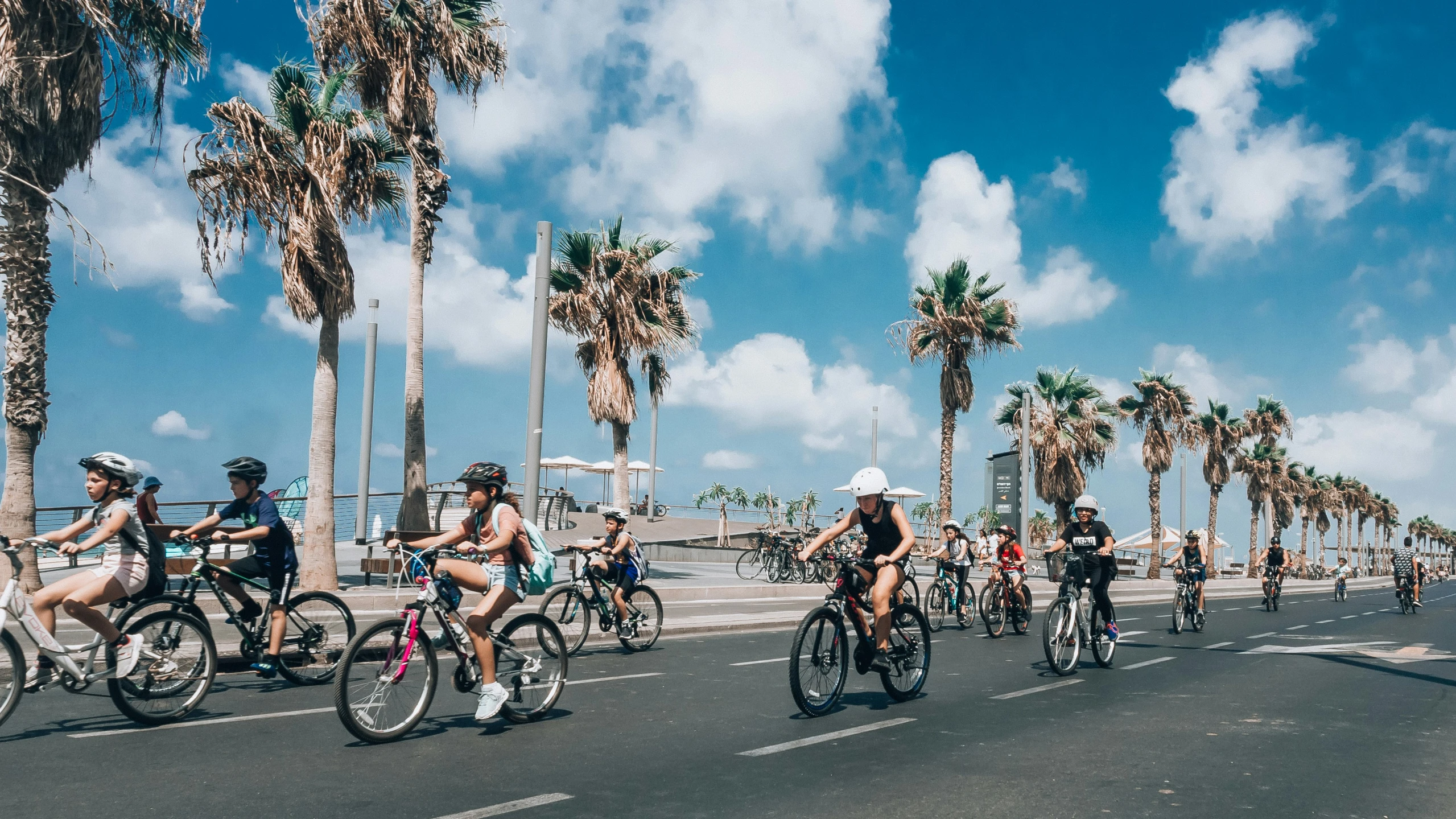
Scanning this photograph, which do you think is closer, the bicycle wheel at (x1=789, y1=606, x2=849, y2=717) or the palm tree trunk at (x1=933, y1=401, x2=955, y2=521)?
the bicycle wheel at (x1=789, y1=606, x2=849, y2=717)

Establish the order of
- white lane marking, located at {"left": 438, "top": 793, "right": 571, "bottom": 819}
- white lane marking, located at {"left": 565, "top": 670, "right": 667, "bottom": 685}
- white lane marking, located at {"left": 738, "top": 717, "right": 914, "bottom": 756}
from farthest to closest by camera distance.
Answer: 1. white lane marking, located at {"left": 565, "top": 670, "right": 667, "bottom": 685}
2. white lane marking, located at {"left": 738, "top": 717, "right": 914, "bottom": 756}
3. white lane marking, located at {"left": 438, "top": 793, "right": 571, "bottom": 819}

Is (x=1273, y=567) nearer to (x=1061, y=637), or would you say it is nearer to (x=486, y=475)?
(x=1061, y=637)

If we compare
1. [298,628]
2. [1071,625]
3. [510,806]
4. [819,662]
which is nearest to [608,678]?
[298,628]

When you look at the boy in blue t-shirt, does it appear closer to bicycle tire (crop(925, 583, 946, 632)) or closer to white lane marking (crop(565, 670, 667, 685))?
white lane marking (crop(565, 670, 667, 685))

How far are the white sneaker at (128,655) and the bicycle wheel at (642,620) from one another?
618cm

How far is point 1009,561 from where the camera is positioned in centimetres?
1580

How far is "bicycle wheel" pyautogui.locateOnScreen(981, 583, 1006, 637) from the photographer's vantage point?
15.6 meters

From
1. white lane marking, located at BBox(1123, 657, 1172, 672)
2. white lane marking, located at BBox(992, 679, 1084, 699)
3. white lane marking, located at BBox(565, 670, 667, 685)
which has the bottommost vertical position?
white lane marking, located at BBox(1123, 657, 1172, 672)

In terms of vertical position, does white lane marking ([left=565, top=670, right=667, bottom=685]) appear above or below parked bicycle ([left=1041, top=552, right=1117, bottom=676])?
below

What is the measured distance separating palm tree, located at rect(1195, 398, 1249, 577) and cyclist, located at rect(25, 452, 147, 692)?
58.9 meters

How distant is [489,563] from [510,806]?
2.11m

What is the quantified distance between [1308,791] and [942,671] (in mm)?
5528

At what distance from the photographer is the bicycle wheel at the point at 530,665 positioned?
720cm

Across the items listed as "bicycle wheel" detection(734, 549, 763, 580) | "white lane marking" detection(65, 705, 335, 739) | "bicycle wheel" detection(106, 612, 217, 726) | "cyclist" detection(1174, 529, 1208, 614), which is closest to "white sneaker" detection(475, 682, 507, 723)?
"white lane marking" detection(65, 705, 335, 739)
